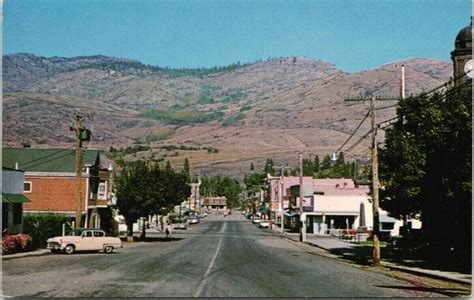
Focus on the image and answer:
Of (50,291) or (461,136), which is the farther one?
(461,136)

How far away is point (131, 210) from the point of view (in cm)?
6525

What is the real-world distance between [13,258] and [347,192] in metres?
65.2

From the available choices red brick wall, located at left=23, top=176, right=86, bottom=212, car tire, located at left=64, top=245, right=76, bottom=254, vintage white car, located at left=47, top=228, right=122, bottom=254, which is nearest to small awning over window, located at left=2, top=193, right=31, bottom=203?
vintage white car, located at left=47, top=228, right=122, bottom=254

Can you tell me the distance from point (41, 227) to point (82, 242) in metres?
7.97

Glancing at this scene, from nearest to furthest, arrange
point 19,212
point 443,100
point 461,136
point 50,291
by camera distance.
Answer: point 50,291, point 461,136, point 443,100, point 19,212

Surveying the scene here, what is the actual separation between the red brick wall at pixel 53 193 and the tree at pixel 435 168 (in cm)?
3305

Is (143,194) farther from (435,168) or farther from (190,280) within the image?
(190,280)

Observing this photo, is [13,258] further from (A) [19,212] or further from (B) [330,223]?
(B) [330,223]

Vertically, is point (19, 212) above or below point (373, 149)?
below

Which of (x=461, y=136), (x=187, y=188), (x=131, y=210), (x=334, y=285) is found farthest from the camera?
(x=187, y=188)

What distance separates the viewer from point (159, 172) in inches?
2675

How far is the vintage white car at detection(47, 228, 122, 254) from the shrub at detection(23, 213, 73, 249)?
4.40 metres

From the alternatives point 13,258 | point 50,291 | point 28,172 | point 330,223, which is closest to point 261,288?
point 50,291

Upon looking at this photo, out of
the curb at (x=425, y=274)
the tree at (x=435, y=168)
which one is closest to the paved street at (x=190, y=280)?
the curb at (x=425, y=274)
